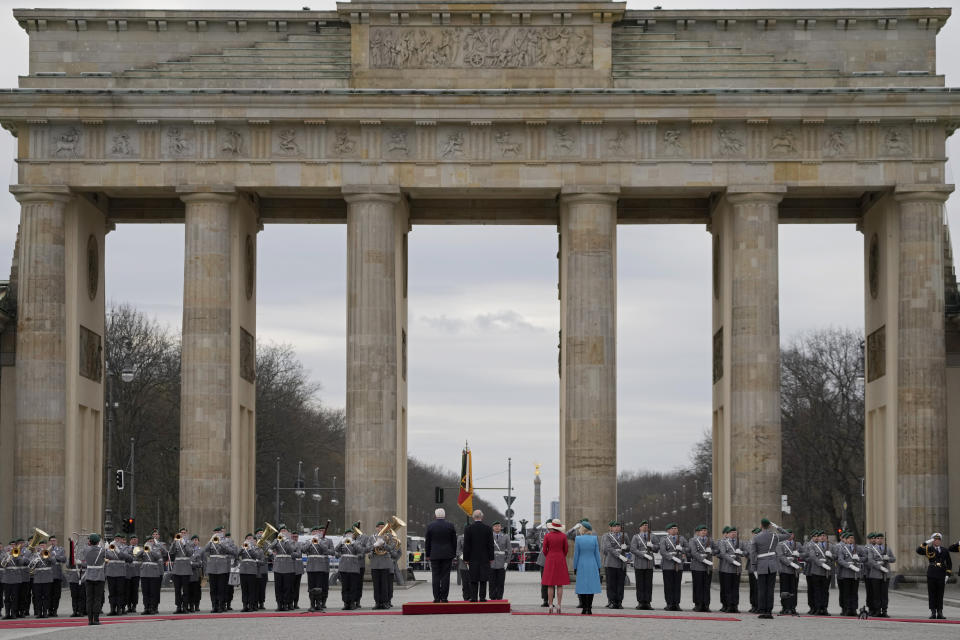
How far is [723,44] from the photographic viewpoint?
162 feet

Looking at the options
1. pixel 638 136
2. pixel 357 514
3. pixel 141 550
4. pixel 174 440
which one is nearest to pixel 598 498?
pixel 357 514

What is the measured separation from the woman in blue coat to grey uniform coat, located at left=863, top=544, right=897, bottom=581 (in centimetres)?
503

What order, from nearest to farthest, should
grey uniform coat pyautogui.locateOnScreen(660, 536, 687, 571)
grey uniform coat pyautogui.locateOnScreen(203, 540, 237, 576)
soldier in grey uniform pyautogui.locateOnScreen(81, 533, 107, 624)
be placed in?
soldier in grey uniform pyautogui.locateOnScreen(81, 533, 107, 624), grey uniform coat pyautogui.locateOnScreen(660, 536, 687, 571), grey uniform coat pyautogui.locateOnScreen(203, 540, 237, 576)

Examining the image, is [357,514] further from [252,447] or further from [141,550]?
[141,550]

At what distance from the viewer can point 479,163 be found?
48.5 metres

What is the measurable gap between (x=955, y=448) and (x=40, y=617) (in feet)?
86.7

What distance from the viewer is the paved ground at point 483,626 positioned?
2648 centimetres

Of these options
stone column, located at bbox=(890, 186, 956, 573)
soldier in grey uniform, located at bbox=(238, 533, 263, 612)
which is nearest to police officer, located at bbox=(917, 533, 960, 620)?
soldier in grey uniform, located at bbox=(238, 533, 263, 612)

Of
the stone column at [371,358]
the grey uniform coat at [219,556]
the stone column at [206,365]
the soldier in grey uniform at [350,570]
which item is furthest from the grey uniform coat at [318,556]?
the stone column at [206,365]

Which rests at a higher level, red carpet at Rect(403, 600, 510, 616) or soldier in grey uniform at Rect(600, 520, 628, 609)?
soldier in grey uniform at Rect(600, 520, 628, 609)

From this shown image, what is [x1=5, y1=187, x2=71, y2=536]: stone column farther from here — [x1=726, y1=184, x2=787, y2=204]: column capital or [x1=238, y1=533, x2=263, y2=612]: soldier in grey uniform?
[x1=726, y1=184, x2=787, y2=204]: column capital

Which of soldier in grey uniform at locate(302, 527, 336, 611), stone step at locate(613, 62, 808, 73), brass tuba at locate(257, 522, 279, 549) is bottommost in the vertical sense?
soldier in grey uniform at locate(302, 527, 336, 611)

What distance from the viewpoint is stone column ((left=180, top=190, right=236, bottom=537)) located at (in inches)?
1868

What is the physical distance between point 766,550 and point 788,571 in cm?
60
